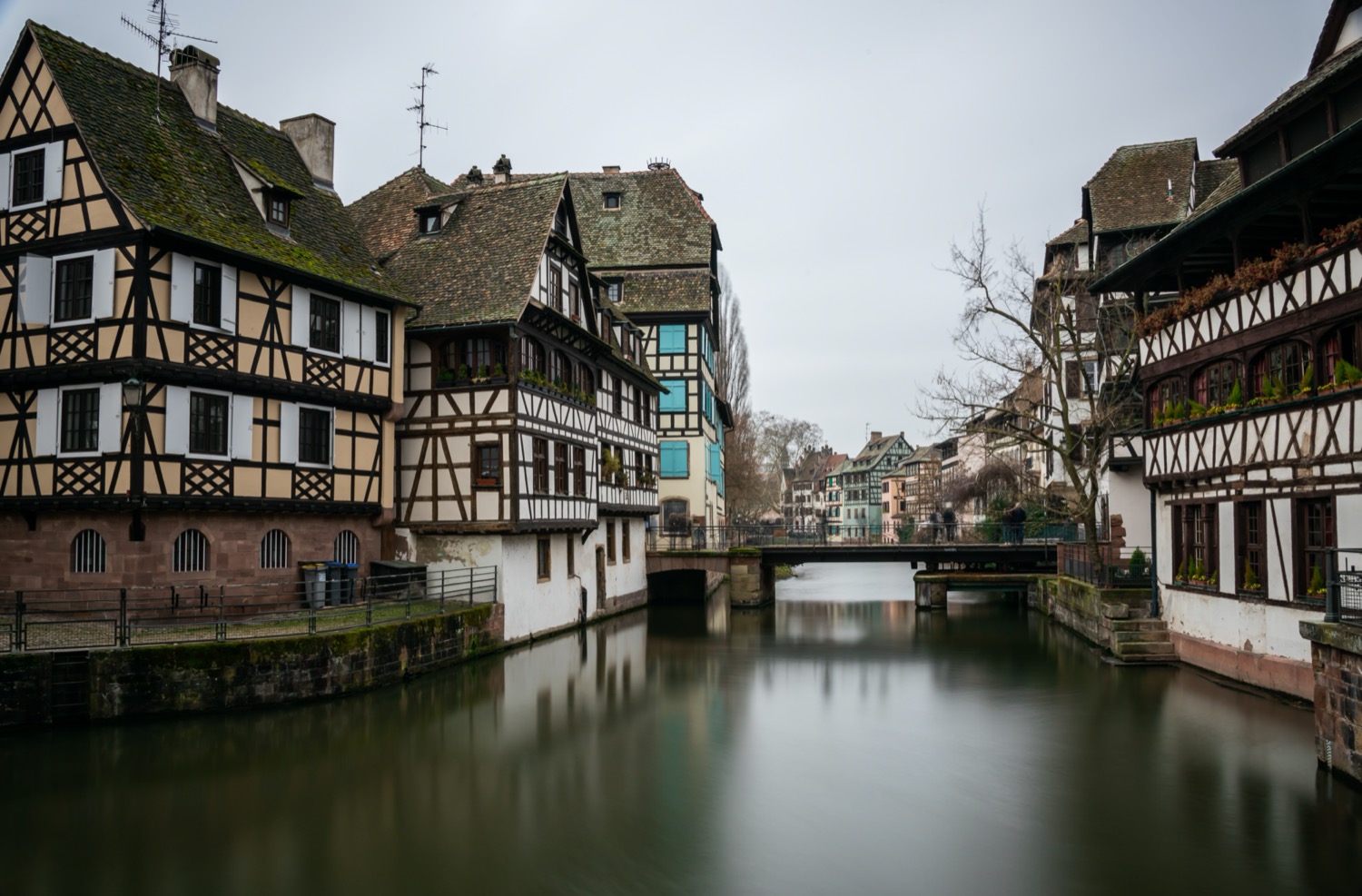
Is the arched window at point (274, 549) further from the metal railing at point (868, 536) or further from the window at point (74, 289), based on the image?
the metal railing at point (868, 536)

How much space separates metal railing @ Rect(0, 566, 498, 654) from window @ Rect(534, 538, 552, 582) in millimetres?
3550

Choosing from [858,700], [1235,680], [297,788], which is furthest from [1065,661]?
[297,788]

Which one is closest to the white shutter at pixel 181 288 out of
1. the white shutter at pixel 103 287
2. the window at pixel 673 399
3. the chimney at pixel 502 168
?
the white shutter at pixel 103 287

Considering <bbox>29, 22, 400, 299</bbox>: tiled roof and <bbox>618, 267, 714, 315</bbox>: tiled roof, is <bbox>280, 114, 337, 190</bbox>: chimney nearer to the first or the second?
<bbox>29, 22, 400, 299</bbox>: tiled roof

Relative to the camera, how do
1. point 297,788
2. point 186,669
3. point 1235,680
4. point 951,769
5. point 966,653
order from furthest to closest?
point 966,653
point 1235,680
point 186,669
point 951,769
point 297,788

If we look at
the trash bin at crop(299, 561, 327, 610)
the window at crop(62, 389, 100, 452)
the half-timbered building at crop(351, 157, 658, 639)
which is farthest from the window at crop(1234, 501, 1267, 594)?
the window at crop(62, 389, 100, 452)

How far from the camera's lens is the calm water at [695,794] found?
9.55 meters

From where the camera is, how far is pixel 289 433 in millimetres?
20078

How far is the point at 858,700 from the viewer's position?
19109 millimetres

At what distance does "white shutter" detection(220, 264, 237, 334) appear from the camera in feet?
61.5

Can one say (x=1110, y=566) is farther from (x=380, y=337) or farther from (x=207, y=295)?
(x=207, y=295)

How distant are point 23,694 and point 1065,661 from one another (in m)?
19.9

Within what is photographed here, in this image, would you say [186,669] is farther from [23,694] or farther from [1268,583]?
[1268,583]

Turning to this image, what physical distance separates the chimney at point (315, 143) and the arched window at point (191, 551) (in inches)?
406
